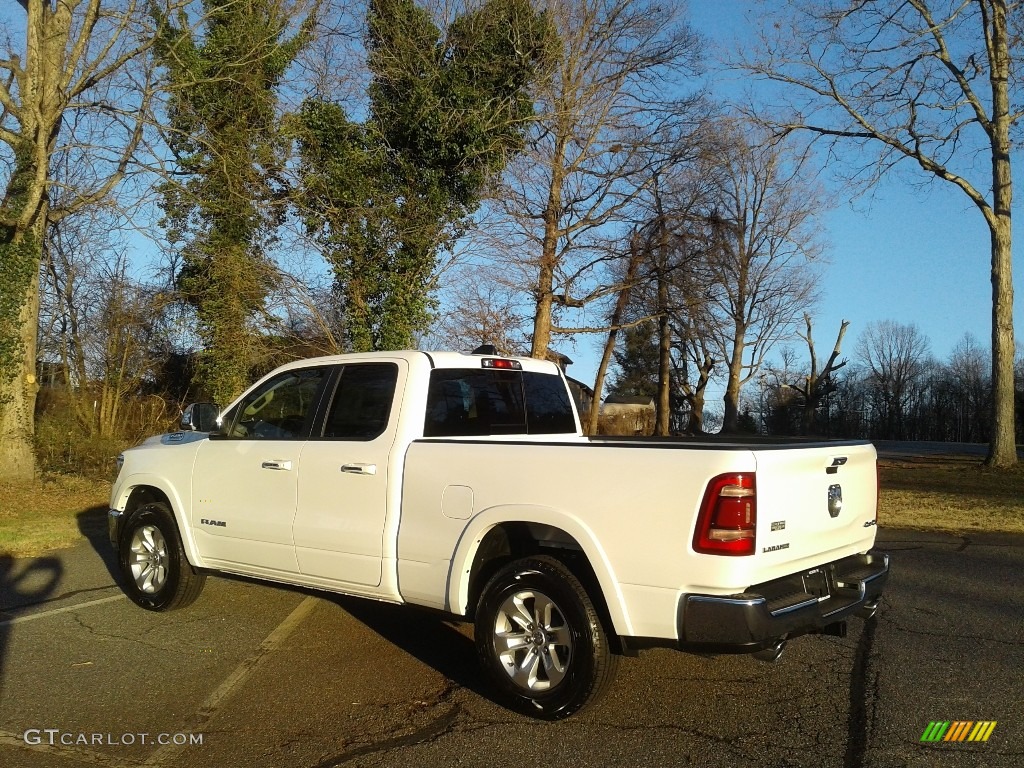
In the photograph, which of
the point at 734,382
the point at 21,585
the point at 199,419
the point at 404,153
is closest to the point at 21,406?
the point at 21,585

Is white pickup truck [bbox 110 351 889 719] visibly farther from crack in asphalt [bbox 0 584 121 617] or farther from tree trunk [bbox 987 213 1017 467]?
tree trunk [bbox 987 213 1017 467]

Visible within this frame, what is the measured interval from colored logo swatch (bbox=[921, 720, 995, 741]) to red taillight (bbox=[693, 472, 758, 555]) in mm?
1375

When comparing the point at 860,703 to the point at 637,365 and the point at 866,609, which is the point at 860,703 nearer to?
the point at 866,609

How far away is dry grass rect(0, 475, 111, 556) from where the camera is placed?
398 inches

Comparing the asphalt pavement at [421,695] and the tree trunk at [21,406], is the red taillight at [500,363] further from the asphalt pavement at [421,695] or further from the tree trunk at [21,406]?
the tree trunk at [21,406]

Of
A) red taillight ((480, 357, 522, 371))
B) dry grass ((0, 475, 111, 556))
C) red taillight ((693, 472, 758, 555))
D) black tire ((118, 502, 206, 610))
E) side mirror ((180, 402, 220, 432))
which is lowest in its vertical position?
dry grass ((0, 475, 111, 556))

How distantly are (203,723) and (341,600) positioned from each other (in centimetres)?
241

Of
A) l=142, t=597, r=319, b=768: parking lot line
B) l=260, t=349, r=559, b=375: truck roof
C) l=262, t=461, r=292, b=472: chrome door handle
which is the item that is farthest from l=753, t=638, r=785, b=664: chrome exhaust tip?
l=262, t=461, r=292, b=472: chrome door handle

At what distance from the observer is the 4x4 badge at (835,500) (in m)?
4.71

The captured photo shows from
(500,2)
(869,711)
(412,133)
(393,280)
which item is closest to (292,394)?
(869,711)

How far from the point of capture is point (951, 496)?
14734 millimetres

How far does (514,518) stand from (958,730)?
248cm

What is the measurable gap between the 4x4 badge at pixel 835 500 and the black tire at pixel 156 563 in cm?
465

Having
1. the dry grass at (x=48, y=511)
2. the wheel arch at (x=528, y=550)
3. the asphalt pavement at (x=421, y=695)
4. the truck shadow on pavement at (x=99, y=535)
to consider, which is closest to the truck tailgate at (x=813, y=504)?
the wheel arch at (x=528, y=550)
